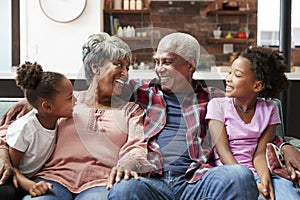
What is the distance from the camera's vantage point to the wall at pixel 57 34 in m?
Answer: 4.62

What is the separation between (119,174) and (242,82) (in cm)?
65

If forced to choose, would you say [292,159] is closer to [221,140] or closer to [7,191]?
[221,140]

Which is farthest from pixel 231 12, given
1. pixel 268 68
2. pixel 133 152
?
pixel 133 152

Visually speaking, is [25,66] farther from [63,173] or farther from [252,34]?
[252,34]

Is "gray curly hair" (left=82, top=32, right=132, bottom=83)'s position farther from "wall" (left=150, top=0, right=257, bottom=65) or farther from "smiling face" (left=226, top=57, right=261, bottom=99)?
"wall" (left=150, top=0, right=257, bottom=65)

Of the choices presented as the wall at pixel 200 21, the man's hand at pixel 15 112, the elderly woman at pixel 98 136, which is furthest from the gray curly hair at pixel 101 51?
the wall at pixel 200 21

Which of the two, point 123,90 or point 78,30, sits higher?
point 78,30

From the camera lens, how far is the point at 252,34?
6383 mm

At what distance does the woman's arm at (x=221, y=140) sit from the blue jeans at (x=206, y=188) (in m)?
0.16

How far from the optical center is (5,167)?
5.44ft

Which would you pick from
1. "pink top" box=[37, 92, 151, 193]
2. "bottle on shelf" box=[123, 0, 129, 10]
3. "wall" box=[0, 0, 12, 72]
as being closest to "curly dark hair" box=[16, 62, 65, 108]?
"pink top" box=[37, 92, 151, 193]

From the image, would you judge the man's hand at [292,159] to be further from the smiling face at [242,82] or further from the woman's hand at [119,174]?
the woman's hand at [119,174]

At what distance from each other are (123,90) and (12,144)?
501 mm

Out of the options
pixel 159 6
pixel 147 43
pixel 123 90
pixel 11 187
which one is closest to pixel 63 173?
pixel 11 187
